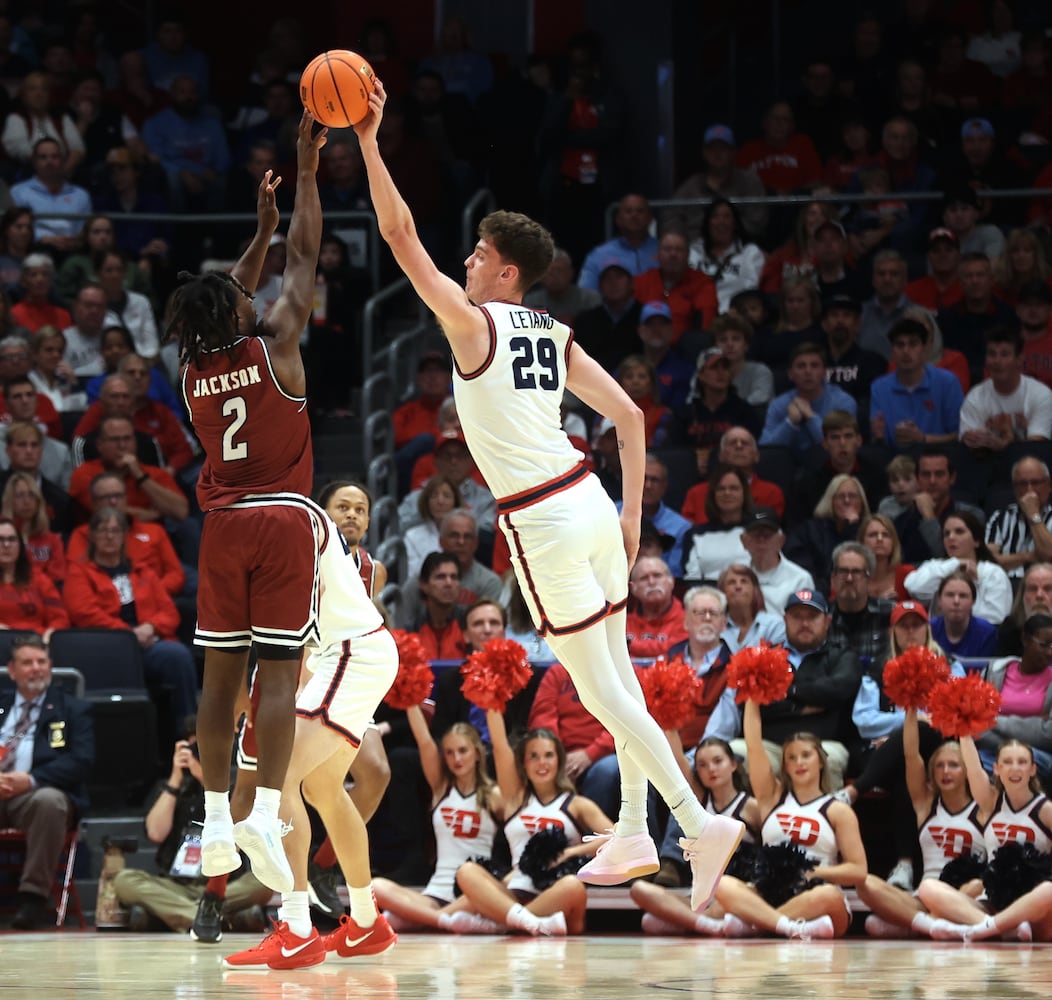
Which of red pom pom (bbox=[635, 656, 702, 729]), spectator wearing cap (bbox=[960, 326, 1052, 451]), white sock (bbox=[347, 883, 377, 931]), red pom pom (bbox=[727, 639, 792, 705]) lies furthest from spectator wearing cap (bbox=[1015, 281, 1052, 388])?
white sock (bbox=[347, 883, 377, 931])

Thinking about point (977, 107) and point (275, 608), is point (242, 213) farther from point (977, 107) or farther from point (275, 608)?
point (275, 608)

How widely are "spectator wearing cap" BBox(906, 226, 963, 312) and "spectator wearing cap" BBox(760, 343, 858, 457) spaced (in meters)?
1.44

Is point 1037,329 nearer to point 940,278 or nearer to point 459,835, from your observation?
point 940,278

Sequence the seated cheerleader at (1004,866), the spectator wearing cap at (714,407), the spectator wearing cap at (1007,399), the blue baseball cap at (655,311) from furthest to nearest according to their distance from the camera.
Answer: the blue baseball cap at (655,311) → the spectator wearing cap at (714,407) → the spectator wearing cap at (1007,399) → the seated cheerleader at (1004,866)

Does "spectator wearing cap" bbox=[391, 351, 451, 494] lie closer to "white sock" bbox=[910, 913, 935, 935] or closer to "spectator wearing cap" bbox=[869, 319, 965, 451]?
"spectator wearing cap" bbox=[869, 319, 965, 451]

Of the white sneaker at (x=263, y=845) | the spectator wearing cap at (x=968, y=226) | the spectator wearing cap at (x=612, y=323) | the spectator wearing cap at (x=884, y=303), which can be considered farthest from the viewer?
the spectator wearing cap at (x=968, y=226)

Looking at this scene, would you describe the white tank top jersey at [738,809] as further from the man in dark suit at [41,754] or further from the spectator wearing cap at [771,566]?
the man in dark suit at [41,754]

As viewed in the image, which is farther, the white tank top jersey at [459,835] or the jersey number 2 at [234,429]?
the white tank top jersey at [459,835]

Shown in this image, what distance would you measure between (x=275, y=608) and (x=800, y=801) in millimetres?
4316

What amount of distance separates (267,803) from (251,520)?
1.07 meters

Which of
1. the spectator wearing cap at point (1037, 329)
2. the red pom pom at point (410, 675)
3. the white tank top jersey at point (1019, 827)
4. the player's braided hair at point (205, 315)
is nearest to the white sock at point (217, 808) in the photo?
the player's braided hair at point (205, 315)

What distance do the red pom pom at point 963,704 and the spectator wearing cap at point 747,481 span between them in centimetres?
294

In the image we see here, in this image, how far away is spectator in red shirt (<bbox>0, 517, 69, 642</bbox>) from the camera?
Result: 1186 centimetres

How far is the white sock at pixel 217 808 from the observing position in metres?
6.77
